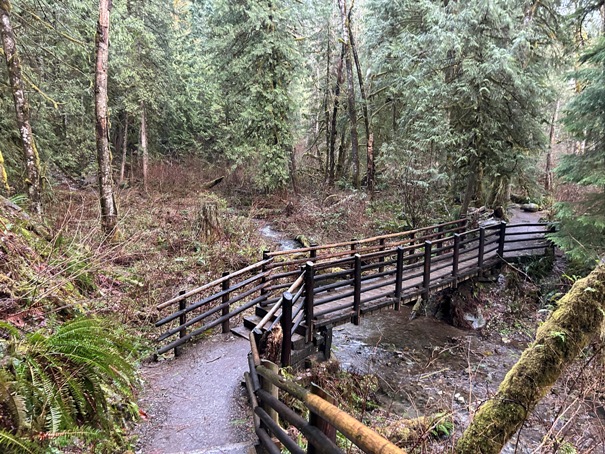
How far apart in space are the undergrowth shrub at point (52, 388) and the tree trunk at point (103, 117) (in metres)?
6.41

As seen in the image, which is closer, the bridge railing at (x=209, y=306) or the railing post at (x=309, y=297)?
the railing post at (x=309, y=297)

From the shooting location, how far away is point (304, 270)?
230 inches

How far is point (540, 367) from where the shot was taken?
2.57 metres

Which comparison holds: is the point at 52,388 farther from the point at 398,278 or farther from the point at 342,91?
the point at 342,91

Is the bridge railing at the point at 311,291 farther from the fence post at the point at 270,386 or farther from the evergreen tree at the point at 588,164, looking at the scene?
the evergreen tree at the point at 588,164

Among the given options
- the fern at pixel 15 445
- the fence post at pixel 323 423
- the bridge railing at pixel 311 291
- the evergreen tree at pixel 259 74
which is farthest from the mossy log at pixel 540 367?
the evergreen tree at pixel 259 74

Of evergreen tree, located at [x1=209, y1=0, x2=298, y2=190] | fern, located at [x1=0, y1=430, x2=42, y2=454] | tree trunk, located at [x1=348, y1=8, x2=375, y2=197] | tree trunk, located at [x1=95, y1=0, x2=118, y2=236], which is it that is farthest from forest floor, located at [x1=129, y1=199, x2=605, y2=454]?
evergreen tree, located at [x1=209, y1=0, x2=298, y2=190]

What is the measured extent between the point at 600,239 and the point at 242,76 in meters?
15.6

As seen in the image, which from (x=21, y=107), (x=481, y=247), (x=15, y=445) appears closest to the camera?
(x=15, y=445)

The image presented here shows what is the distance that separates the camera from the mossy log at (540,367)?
8.00 ft

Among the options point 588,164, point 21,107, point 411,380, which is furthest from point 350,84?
point 411,380

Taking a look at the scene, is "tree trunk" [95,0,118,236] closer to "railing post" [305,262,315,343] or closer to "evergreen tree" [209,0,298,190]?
"railing post" [305,262,315,343]

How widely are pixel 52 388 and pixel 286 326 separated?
3.10 m

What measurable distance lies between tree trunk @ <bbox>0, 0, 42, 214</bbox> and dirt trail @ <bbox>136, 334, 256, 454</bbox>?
5.36 m
